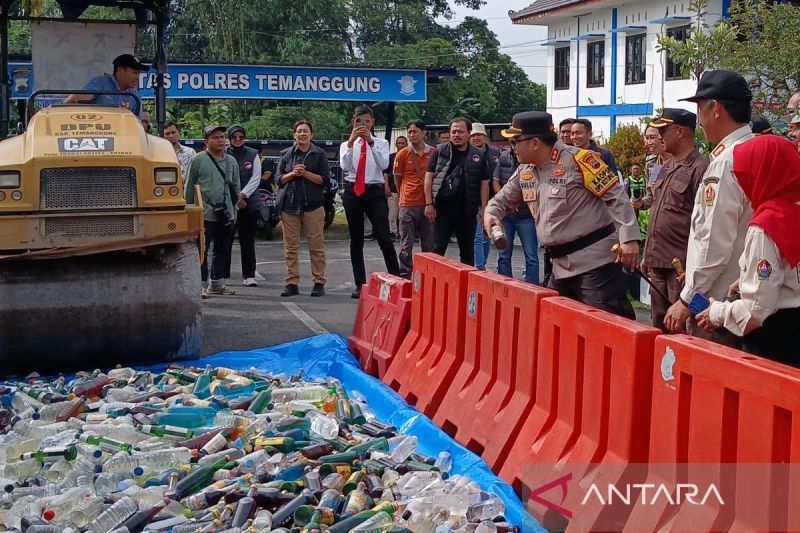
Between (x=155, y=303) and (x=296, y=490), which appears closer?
(x=296, y=490)

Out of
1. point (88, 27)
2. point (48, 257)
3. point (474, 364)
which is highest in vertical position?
Answer: point (88, 27)

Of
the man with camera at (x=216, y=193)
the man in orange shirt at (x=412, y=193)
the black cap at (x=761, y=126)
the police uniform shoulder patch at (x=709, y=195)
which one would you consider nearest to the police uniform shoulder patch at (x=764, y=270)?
the police uniform shoulder patch at (x=709, y=195)

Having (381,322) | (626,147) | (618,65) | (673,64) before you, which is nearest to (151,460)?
(381,322)

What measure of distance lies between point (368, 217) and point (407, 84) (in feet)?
31.2

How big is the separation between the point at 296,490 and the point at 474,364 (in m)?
1.59

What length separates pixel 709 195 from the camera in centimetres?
527

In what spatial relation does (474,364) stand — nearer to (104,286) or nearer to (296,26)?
(104,286)

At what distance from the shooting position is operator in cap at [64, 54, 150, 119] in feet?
29.9

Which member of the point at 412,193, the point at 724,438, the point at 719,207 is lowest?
the point at 724,438

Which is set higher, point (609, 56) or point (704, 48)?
point (609, 56)

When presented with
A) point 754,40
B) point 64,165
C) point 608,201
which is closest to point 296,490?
point 608,201

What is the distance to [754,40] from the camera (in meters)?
12.8

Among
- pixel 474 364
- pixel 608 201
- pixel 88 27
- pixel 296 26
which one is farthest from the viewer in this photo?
pixel 296 26

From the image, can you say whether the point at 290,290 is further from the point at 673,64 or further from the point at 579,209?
the point at 673,64
